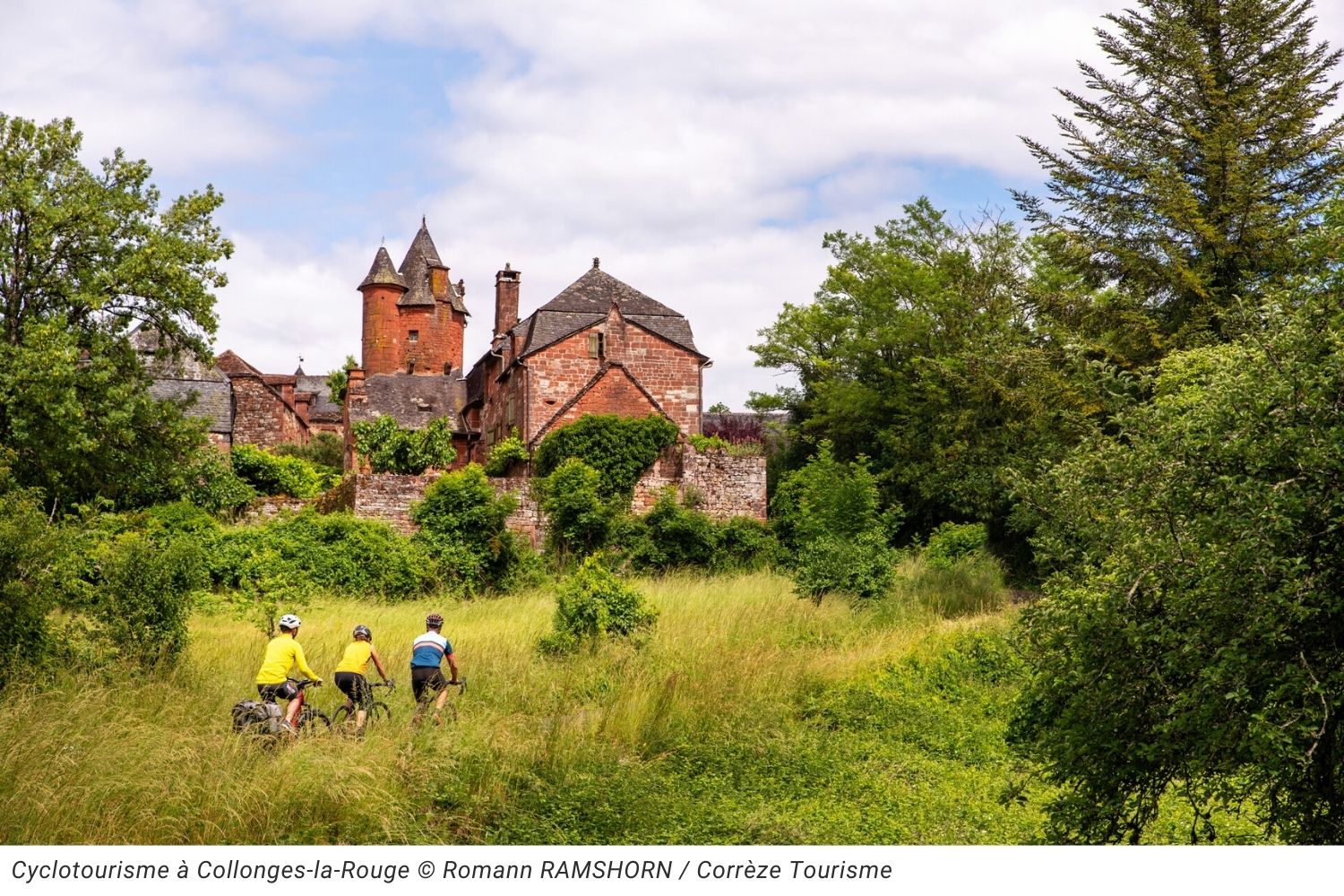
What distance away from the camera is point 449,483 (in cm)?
2848

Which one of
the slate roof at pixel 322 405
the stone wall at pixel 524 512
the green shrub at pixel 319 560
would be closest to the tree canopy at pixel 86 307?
the green shrub at pixel 319 560

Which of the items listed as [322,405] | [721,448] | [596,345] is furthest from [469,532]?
[322,405]

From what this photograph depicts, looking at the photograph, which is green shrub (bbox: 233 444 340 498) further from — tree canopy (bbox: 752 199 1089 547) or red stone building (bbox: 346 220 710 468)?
tree canopy (bbox: 752 199 1089 547)

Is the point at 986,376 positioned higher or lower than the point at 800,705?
higher

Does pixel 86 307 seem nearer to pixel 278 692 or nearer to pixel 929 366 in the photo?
pixel 278 692

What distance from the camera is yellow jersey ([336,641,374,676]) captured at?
37.8ft

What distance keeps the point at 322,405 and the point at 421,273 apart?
47.2ft

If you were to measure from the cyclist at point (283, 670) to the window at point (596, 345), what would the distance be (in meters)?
26.4

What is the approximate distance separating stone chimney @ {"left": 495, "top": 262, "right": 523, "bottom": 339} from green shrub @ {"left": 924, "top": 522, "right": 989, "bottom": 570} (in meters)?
24.6

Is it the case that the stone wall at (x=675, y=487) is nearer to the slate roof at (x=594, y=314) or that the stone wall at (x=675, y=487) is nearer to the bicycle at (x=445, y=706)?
the slate roof at (x=594, y=314)

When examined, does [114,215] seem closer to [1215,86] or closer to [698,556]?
[698,556]

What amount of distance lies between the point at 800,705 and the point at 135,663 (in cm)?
692

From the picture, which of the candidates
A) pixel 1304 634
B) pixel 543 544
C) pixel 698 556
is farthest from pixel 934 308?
pixel 1304 634

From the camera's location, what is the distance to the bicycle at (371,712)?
1112cm
